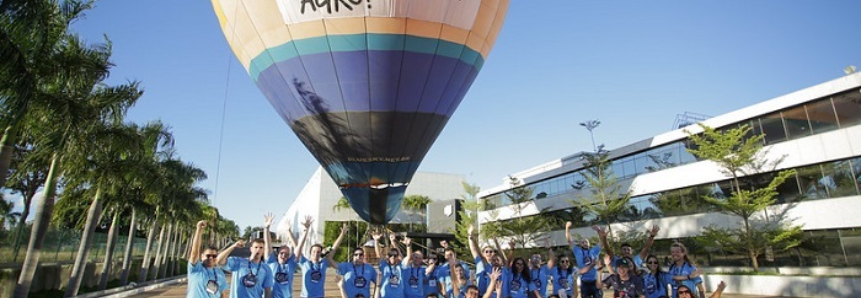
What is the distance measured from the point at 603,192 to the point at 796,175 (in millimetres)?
10332

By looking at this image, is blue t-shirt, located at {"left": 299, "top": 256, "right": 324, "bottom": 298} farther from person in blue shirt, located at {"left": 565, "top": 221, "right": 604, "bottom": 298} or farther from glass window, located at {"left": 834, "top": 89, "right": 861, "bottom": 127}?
glass window, located at {"left": 834, "top": 89, "right": 861, "bottom": 127}

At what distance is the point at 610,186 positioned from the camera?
3005 centimetres

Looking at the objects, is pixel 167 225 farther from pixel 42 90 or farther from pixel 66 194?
pixel 42 90

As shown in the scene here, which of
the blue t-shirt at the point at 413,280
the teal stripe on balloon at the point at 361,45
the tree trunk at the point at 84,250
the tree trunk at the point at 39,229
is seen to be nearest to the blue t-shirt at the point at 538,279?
the blue t-shirt at the point at 413,280

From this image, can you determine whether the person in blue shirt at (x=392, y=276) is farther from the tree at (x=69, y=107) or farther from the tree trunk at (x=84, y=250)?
the tree trunk at (x=84, y=250)

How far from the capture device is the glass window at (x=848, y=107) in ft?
61.3

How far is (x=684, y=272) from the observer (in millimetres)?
7230

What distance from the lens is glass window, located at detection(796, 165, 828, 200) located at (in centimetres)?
1992

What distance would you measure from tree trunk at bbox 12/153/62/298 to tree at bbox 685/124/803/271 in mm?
25148

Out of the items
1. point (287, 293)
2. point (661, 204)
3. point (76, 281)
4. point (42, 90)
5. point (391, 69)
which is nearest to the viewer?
point (287, 293)

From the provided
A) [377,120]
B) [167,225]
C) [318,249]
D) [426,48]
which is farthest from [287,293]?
[167,225]

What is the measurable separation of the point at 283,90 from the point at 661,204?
23157 millimetres

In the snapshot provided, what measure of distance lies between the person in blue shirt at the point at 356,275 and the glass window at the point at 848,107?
21.3 m

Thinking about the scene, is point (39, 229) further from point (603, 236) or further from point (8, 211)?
point (8, 211)
